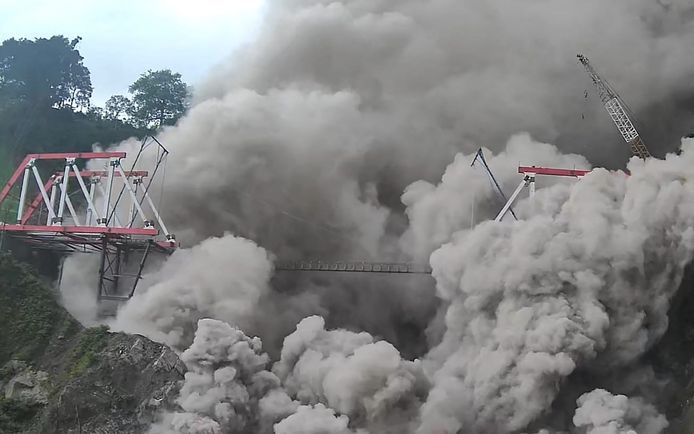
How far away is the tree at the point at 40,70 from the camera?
240ft

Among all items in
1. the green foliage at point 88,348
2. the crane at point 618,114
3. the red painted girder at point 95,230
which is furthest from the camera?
the crane at point 618,114

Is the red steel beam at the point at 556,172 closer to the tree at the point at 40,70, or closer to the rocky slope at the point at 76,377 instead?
the rocky slope at the point at 76,377

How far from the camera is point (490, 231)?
144 feet

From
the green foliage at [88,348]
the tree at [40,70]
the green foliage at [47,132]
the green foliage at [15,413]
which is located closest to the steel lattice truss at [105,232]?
the green foliage at [88,348]

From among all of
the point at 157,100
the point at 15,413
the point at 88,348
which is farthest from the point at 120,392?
the point at 157,100

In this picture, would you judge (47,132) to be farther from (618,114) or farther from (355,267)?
(618,114)

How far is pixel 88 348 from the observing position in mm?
44562

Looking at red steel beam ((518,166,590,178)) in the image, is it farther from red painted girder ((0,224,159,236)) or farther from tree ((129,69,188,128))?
tree ((129,69,188,128))

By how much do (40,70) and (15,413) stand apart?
43704 mm

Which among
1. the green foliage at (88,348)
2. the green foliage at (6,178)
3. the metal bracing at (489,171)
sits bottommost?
the green foliage at (88,348)

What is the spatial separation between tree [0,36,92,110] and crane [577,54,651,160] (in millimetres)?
50198

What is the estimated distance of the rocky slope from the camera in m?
40.4

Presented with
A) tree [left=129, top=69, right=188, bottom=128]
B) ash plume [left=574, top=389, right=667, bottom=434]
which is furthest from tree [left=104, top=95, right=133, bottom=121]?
ash plume [left=574, top=389, right=667, bottom=434]

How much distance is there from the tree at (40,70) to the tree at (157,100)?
13.2 metres
